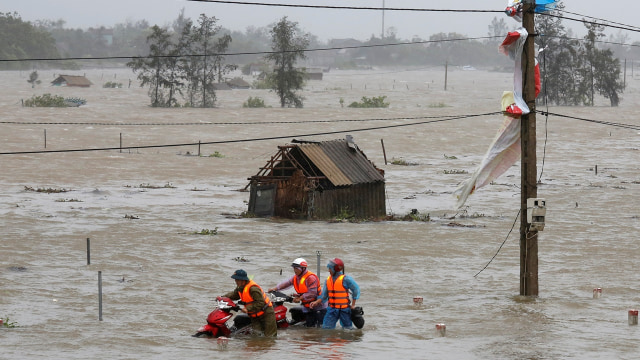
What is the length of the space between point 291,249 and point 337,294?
38.1 feet

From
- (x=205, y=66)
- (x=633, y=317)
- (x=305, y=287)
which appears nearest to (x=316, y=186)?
(x=633, y=317)

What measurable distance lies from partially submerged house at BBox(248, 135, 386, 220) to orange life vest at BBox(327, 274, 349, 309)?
53.8 feet

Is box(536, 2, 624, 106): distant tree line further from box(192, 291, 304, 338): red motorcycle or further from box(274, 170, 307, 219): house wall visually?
box(192, 291, 304, 338): red motorcycle

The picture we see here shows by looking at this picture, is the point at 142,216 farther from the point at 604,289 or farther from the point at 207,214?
the point at 604,289

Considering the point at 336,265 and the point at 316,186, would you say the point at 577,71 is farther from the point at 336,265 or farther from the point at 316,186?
the point at 336,265

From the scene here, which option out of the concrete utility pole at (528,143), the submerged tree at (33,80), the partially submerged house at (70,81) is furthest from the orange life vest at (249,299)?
the submerged tree at (33,80)

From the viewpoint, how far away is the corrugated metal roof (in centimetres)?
3372

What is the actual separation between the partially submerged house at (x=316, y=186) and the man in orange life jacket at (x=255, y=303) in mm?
16843

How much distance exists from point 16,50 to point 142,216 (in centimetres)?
12058

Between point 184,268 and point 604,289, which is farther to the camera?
point 184,268

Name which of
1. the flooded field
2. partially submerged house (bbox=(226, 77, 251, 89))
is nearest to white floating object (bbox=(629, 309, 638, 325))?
the flooded field

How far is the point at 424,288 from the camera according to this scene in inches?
905

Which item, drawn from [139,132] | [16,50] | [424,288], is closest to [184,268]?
[424,288]

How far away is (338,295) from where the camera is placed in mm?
16781
